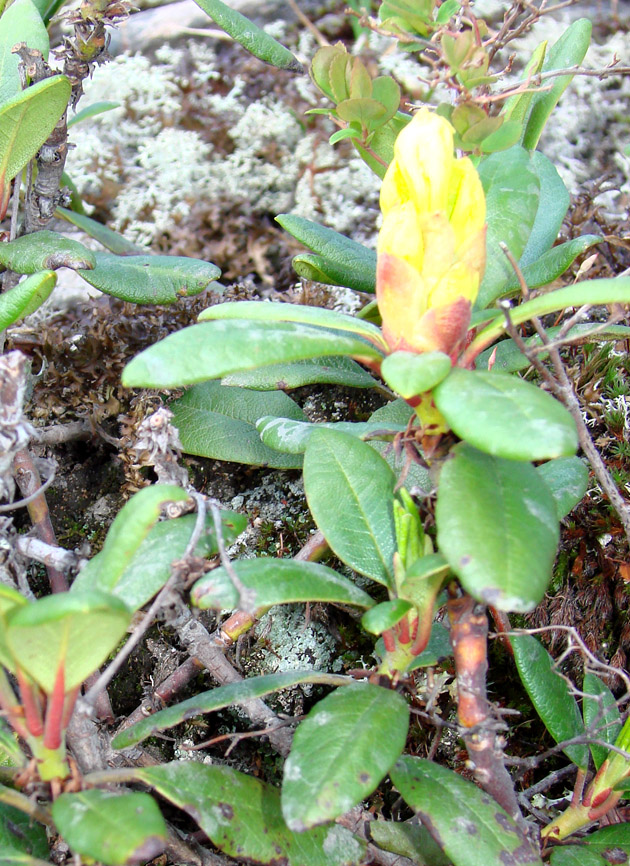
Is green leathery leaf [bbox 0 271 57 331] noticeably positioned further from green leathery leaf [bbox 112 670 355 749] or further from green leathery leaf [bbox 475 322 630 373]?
green leathery leaf [bbox 475 322 630 373]

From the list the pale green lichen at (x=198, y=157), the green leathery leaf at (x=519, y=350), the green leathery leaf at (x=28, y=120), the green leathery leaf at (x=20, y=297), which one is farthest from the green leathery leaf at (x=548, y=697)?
the pale green lichen at (x=198, y=157)

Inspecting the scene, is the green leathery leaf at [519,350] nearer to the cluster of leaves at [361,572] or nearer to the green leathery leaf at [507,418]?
the cluster of leaves at [361,572]

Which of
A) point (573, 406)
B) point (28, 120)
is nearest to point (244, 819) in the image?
point (573, 406)

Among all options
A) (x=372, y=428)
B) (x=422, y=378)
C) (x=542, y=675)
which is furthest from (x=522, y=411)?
(x=542, y=675)

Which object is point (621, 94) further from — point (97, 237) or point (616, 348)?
point (97, 237)

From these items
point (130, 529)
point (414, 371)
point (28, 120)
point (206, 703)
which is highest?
point (28, 120)

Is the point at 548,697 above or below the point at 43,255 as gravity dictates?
below

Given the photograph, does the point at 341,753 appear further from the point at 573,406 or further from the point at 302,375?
the point at 302,375
